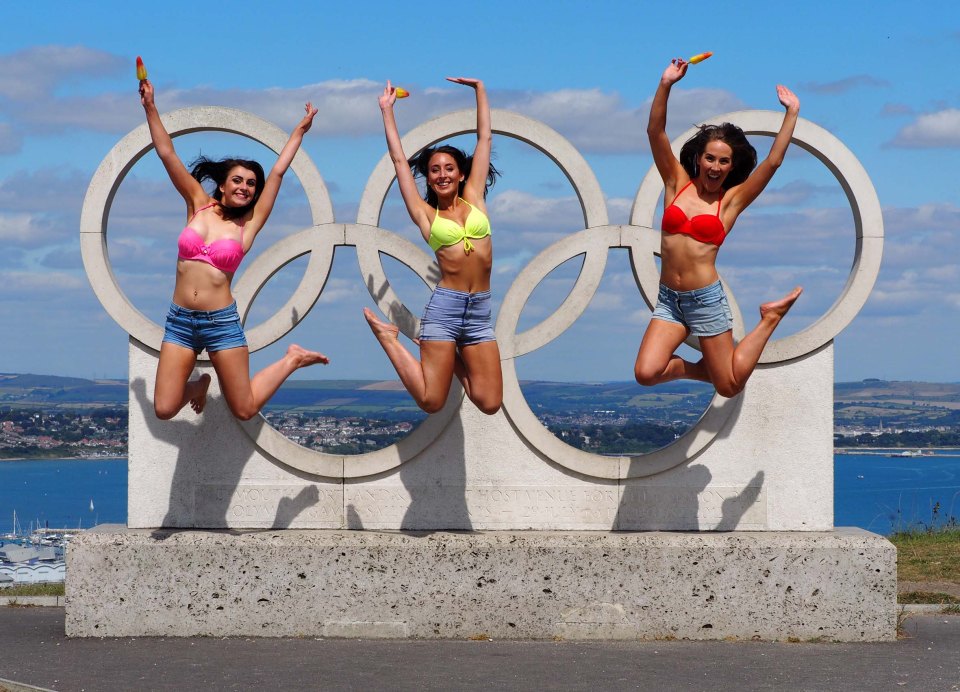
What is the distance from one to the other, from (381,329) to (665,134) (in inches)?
89.1

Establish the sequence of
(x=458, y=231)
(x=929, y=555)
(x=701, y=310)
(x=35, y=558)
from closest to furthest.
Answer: (x=458, y=231) → (x=701, y=310) → (x=929, y=555) → (x=35, y=558)

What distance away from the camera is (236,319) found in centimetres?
863

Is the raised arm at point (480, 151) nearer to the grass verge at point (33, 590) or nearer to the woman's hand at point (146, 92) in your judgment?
the woman's hand at point (146, 92)

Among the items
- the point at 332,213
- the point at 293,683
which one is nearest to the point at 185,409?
the point at 332,213

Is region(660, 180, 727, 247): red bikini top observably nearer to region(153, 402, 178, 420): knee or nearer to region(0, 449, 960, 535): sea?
region(153, 402, 178, 420): knee

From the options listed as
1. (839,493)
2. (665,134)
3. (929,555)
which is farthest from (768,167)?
(839,493)

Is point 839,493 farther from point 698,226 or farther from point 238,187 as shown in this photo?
point 238,187

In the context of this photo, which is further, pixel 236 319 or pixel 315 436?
pixel 315 436

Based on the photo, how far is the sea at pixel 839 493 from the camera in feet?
94.6

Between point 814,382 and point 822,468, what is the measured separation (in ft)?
2.00

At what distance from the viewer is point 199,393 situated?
8820mm

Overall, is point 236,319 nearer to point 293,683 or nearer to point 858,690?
point 293,683

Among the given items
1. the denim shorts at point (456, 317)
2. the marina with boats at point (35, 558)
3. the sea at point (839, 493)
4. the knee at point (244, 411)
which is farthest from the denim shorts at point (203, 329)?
the sea at point (839, 493)

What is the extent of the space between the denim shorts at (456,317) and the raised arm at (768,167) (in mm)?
1760
